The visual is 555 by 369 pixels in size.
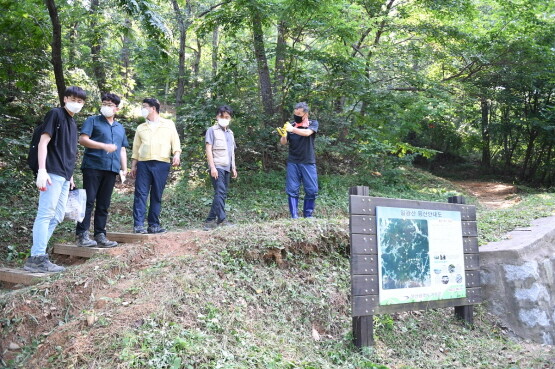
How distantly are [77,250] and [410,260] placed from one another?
376 cm

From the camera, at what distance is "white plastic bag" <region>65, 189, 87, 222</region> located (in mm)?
5047

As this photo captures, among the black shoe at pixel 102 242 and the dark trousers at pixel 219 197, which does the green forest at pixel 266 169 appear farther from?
the dark trousers at pixel 219 197

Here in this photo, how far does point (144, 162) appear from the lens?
6000 millimetres

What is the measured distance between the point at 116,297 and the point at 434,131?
69.5 ft

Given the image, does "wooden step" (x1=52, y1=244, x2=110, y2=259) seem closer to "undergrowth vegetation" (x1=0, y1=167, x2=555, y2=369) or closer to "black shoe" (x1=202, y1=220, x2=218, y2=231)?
"undergrowth vegetation" (x1=0, y1=167, x2=555, y2=369)

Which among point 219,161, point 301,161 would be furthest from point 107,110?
point 301,161

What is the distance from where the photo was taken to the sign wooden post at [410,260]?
4039mm

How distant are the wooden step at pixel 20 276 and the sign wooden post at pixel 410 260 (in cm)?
301

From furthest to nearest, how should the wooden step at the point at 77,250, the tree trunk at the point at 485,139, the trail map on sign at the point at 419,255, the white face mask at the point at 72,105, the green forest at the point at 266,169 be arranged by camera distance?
the tree trunk at the point at 485,139, the wooden step at the point at 77,250, the white face mask at the point at 72,105, the trail map on sign at the point at 419,255, the green forest at the point at 266,169

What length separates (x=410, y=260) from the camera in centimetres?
443

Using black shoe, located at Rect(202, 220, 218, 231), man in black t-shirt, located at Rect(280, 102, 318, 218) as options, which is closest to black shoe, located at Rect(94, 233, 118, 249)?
black shoe, located at Rect(202, 220, 218, 231)

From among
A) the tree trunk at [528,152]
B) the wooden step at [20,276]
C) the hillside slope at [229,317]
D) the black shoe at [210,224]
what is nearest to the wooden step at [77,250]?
the hillside slope at [229,317]

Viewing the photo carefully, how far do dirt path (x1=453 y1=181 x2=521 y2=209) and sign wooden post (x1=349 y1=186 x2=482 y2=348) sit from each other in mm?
9661

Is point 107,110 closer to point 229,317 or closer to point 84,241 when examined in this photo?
point 84,241
